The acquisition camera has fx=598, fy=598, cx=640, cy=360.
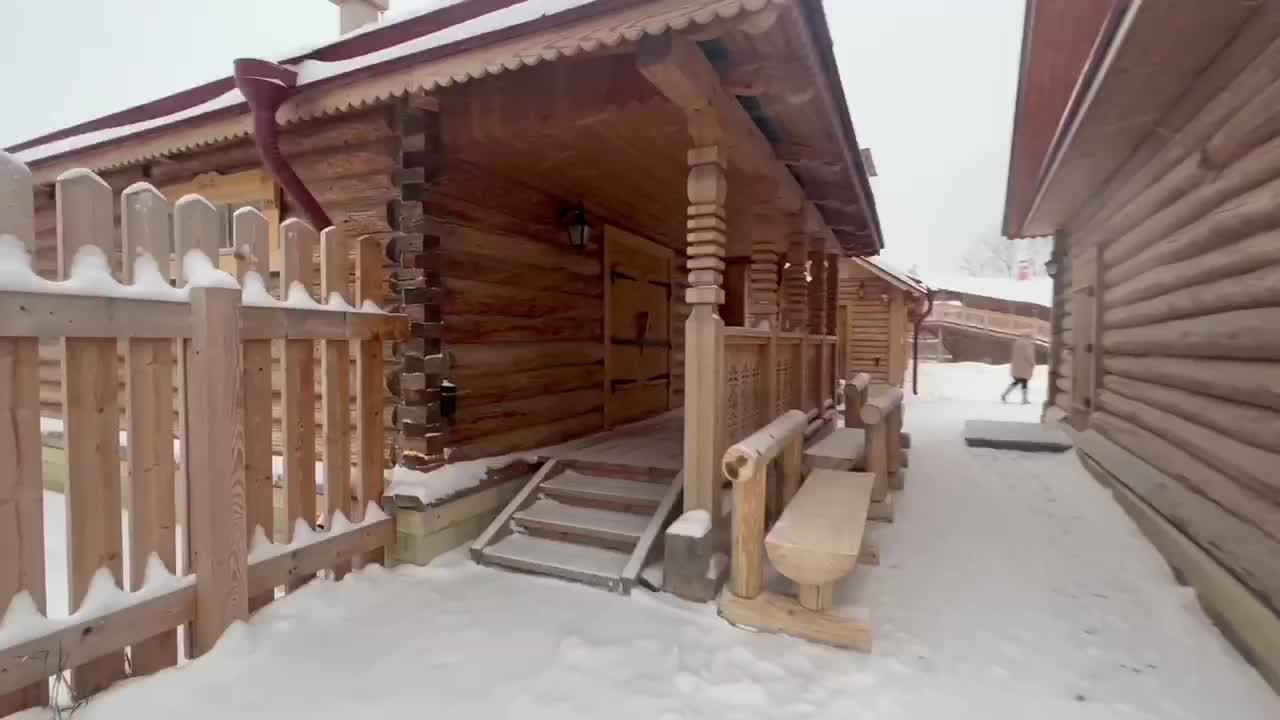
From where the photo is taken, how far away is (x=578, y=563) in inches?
147

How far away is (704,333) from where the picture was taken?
11.8 ft

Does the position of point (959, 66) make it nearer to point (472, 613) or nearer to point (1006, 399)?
point (1006, 399)

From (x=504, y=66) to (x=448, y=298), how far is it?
1675 millimetres

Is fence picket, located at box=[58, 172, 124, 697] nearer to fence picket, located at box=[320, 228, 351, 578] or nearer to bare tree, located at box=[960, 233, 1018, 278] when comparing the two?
fence picket, located at box=[320, 228, 351, 578]

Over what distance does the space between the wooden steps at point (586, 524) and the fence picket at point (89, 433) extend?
6.44ft

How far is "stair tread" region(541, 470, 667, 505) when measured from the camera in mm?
4164

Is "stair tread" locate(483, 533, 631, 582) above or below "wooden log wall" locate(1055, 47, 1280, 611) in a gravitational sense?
below

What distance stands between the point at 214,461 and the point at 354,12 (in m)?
6.32

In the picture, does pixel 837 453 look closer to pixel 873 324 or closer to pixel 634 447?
pixel 634 447

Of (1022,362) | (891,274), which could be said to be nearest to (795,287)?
(891,274)

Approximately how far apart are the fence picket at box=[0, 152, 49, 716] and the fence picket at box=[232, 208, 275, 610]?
0.76 meters

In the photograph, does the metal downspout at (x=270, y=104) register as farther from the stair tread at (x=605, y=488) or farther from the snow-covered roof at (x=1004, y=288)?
the snow-covered roof at (x=1004, y=288)

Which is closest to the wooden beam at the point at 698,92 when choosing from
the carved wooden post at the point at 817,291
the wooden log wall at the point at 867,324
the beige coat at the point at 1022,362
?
the carved wooden post at the point at 817,291

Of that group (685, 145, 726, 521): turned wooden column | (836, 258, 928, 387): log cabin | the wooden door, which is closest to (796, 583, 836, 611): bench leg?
(685, 145, 726, 521): turned wooden column
